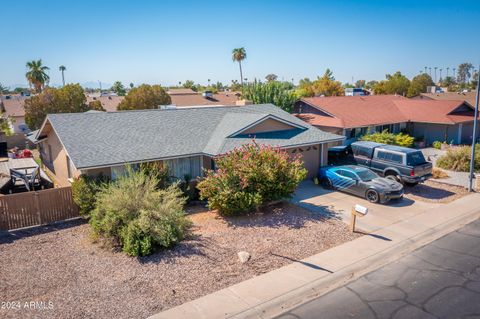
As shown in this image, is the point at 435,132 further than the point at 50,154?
Yes

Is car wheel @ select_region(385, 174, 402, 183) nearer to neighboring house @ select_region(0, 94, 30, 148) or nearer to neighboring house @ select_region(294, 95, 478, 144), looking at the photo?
neighboring house @ select_region(294, 95, 478, 144)

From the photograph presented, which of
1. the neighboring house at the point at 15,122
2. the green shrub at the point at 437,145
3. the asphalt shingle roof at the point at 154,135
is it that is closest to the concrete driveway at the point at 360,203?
the asphalt shingle roof at the point at 154,135

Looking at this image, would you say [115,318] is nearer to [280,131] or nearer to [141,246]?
[141,246]

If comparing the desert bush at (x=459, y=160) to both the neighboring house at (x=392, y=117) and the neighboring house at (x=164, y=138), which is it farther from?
the neighboring house at (x=164, y=138)

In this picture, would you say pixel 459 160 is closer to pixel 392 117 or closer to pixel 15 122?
pixel 392 117

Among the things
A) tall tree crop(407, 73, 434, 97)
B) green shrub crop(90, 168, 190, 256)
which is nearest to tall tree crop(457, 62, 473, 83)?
tall tree crop(407, 73, 434, 97)

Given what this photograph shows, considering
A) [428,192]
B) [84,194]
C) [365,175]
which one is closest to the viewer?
[84,194]

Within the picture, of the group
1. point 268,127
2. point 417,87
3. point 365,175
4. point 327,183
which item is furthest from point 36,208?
point 417,87
